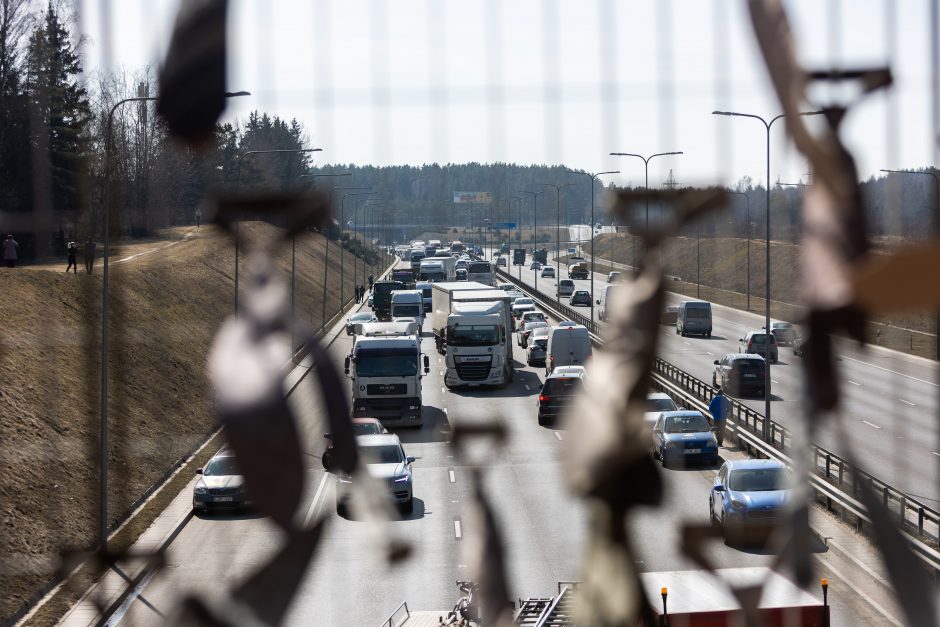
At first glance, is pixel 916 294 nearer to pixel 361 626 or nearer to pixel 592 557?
pixel 592 557

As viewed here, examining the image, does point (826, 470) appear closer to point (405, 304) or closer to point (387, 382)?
point (387, 382)

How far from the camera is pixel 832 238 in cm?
208

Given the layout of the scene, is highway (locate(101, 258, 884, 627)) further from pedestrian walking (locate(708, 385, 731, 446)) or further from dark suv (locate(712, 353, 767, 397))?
dark suv (locate(712, 353, 767, 397))

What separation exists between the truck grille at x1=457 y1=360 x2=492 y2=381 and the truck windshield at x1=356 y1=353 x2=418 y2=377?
6837 mm

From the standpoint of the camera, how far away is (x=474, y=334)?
1772 inches

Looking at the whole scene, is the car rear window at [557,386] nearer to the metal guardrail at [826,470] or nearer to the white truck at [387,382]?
the metal guardrail at [826,470]

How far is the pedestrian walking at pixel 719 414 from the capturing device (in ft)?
106

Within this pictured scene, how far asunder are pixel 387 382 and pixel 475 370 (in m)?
8.43

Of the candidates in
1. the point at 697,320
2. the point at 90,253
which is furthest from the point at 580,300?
the point at 90,253

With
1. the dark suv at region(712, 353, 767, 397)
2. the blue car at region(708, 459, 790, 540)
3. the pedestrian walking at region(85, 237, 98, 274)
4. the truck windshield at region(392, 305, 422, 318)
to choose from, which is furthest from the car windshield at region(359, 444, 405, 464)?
the truck windshield at region(392, 305, 422, 318)

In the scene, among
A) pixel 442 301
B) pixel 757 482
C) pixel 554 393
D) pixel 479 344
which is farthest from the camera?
pixel 442 301

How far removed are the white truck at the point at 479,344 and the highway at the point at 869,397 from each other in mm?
9361

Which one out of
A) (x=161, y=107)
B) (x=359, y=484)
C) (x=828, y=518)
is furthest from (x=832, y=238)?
(x=828, y=518)

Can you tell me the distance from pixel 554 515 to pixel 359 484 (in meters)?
22.5
